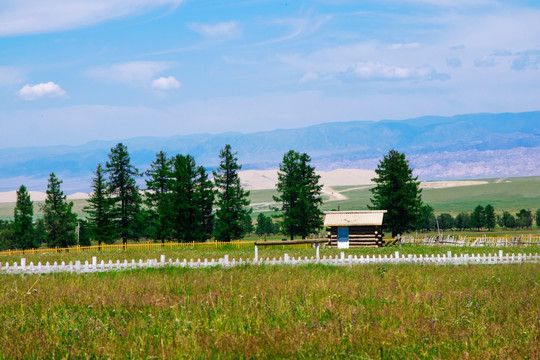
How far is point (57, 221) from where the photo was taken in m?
61.4

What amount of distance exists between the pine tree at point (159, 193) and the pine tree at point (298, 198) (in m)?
11.8

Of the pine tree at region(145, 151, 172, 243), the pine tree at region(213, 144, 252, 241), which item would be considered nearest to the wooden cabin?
the pine tree at region(213, 144, 252, 241)

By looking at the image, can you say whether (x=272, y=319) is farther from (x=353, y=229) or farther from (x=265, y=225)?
(x=265, y=225)

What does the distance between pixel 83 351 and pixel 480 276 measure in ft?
38.8

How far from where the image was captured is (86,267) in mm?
19531

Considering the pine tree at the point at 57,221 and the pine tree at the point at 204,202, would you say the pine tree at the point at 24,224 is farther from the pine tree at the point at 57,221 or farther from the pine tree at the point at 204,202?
the pine tree at the point at 204,202

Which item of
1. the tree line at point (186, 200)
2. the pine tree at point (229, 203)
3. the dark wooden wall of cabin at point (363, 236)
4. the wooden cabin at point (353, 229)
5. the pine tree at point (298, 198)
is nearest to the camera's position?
the wooden cabin at point (353, 229)

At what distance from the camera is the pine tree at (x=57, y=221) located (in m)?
61.6

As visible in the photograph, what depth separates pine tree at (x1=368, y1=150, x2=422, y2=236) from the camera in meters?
55.2

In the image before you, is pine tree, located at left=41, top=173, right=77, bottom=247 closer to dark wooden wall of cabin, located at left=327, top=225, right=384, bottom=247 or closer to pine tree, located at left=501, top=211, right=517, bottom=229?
dark wooden wall of cabin, located at left=327, top=225, right=384, bottom=247

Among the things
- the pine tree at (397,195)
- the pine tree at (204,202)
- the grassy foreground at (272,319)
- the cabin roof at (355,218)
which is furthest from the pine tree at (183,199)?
the grassy foreground at (272,319)

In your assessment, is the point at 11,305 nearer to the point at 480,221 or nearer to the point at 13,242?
the point at 13,242

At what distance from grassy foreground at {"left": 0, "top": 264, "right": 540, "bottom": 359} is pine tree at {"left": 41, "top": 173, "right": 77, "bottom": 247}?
164 feet

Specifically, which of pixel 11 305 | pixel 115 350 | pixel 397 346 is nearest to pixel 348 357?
pixel 397 346
